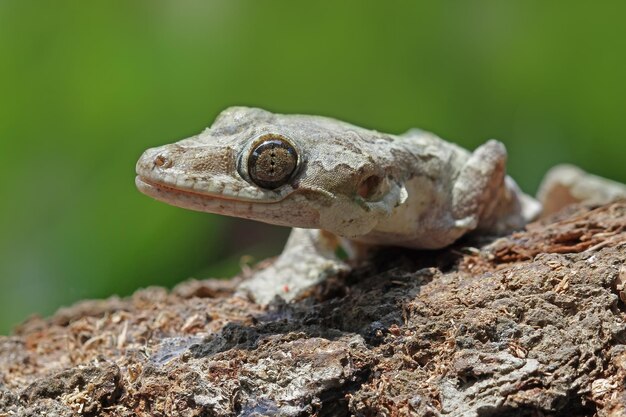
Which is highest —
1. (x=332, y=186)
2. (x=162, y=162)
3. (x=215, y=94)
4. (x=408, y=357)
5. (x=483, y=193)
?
(x=215, y=94)

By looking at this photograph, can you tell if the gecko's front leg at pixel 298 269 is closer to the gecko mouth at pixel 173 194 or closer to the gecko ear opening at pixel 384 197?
the gecko ear opening at pixel 384 197

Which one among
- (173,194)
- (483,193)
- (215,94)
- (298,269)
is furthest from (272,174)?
(215,94)

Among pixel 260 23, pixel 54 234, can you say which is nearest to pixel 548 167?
pixel 260 23

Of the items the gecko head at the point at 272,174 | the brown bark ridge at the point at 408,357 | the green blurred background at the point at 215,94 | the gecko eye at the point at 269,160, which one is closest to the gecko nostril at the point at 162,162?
the gecko head at the point at 272,174

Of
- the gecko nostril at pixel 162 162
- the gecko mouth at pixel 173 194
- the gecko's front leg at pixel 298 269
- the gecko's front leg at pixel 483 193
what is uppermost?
the gecko nostril at pixel 162 162

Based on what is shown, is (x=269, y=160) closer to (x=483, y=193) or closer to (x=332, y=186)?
(x=332, y=186)

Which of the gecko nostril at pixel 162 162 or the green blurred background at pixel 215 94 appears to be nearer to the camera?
the gecko nostril at pixel 162 162
